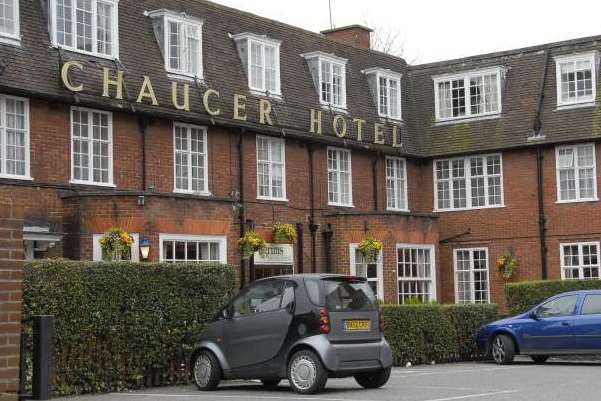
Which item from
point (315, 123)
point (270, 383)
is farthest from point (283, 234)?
point (270, 383)

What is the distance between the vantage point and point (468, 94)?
3238 centimetres

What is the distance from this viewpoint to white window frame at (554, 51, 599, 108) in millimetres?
29969

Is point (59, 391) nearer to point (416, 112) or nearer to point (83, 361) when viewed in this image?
point (83, 361)

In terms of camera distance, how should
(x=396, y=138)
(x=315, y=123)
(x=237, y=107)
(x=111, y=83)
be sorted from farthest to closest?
(x=396, y=138), (x=315, y=123), (x=237, y=107), (x=111, y=83)

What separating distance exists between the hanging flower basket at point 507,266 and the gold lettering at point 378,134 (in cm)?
517

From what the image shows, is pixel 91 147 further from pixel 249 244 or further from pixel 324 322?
pixel 324 322

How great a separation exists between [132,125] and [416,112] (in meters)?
13.4

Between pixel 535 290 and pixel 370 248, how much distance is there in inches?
182

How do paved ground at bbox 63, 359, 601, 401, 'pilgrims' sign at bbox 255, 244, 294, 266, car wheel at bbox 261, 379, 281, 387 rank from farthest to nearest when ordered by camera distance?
'pilgrims' sign at bbox 255, 244, 294, 266
car wheel at bbox 261, 379, 281, 387
paved ground at bbox 63, 359, 601, 401

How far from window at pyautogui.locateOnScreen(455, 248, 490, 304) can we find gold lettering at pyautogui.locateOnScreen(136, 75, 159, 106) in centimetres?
1287

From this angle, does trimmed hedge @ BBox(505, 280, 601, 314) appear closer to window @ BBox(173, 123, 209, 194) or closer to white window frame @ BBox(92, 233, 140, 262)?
window @ BBox(173, 123, 209, 194)

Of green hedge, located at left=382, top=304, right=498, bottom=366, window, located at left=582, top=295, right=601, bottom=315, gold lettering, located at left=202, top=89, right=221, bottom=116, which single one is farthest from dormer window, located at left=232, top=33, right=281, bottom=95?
window, located at left=582, top=295, right=601, bottom=315

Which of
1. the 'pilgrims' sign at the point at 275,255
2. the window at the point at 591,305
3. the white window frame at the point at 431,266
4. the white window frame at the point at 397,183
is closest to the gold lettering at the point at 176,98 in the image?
the 'pilgrims' sign at the point at 275,255

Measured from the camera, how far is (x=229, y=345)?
14820 millimetres
